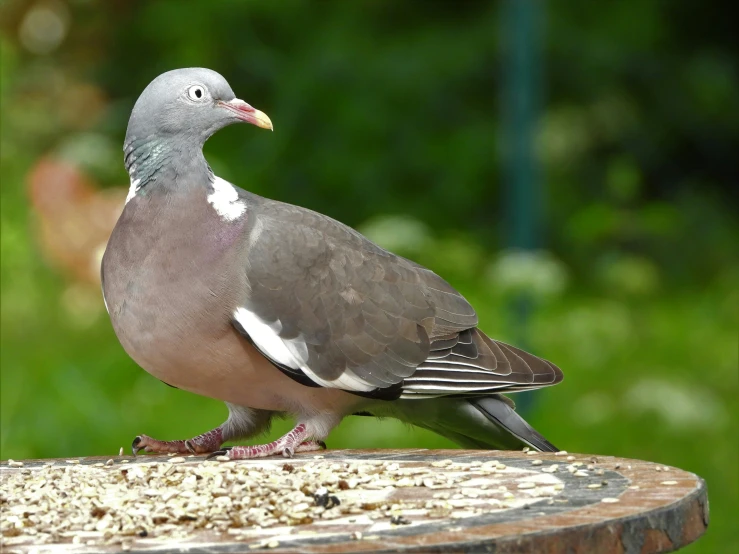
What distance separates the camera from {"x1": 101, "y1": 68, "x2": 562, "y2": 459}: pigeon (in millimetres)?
2588

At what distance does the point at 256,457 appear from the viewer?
259 cm

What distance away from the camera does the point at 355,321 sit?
110 inches

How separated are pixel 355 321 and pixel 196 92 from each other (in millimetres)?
633

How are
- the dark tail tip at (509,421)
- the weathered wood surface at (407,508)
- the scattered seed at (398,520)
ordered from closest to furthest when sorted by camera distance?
1. the weathered wood surface at (407,508)
2. the scattered seed at (398,520)
3. the dark tail tip at (509,421)

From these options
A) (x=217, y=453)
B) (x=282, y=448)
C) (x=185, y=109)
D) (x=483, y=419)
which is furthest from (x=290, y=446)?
(x=185, y=109)

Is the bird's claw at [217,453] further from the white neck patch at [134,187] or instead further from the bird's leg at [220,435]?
the white neck patch at [134,187]

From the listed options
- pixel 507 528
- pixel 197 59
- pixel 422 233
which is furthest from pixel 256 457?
pixel 197 59

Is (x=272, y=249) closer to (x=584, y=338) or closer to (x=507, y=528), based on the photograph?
(x=507, y=528)

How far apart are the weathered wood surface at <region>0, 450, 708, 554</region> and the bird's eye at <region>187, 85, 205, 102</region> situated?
0.83 metres

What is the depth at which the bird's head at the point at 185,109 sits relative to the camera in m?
2.70

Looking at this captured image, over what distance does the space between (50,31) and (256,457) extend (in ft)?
18.5

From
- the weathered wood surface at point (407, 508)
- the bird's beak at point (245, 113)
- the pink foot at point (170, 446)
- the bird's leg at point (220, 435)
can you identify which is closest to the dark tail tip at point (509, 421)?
the weathered wood surface at point (407, 508)

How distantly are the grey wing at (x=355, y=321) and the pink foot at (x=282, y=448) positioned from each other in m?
0.13

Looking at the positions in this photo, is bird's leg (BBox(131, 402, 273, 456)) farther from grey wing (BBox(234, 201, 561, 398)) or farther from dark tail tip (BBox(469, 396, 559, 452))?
dark tail tip (BBox(469, 396, 559, 452))
